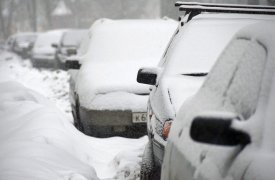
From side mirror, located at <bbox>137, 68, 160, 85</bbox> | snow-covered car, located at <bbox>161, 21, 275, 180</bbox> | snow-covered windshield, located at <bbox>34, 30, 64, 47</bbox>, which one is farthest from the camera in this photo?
snow-covered windshield, located at <bbox>34, 30, 64, 47</bbox>

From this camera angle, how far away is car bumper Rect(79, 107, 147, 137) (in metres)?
6.78

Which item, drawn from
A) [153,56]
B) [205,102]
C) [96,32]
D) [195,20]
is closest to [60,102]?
[96,32]

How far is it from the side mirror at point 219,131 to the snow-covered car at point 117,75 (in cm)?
459

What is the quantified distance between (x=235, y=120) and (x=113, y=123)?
4796mm

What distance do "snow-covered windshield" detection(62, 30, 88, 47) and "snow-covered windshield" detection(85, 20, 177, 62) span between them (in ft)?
44.7

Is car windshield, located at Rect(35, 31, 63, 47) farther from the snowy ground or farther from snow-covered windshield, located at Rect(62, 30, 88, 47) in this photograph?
the snowy ground

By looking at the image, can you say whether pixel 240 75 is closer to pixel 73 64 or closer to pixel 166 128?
pixel 166 128

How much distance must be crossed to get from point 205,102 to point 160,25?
19.0 feet

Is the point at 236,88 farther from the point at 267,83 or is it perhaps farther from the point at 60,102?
the point at 60,102

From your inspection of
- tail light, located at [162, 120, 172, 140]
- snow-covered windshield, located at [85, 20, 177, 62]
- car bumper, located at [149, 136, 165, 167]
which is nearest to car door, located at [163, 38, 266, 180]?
tail light, located at [162, 120, 172, 140]

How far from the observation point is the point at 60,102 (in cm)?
1369

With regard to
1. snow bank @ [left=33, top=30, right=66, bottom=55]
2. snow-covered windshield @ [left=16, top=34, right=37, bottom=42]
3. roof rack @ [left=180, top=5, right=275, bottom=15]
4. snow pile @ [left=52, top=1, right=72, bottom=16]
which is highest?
roof rack @ [left=180, top=5, right=275, bottom=15]

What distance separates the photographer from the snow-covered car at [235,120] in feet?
6.75

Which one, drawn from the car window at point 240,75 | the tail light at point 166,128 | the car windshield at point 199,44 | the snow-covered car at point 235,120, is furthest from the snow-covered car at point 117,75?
the car window at point 240,75
